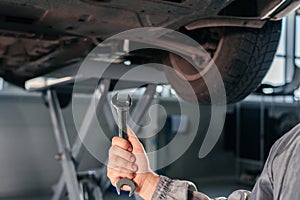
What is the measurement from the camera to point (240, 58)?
1.31 m

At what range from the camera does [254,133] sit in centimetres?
420

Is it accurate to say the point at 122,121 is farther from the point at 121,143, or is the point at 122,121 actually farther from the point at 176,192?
the point at 176,192

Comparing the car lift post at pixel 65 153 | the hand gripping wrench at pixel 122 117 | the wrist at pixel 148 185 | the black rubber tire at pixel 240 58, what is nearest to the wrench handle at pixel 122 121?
the hand gripping wrench at pixel 122 117

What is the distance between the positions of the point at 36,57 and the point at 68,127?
146 centimetres

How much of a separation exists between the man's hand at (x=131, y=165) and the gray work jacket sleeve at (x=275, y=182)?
0.02 meters

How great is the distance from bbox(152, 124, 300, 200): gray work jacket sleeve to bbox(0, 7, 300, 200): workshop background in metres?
1.48

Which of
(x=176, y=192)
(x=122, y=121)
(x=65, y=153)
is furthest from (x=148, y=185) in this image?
(x=65, y=153)

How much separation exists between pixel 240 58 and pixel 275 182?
0.77 meters

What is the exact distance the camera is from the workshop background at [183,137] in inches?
119

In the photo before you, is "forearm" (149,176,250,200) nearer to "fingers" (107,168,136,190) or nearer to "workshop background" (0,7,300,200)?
"fingers" (107,168,136,190)

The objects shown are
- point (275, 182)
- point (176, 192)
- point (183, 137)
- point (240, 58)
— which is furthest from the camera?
point (183, 137)

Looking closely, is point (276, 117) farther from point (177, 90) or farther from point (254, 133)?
point (177, 90)

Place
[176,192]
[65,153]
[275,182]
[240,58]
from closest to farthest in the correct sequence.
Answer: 1. [275,182]
2. [176,192]
3. [240,58]
4. [65,153]

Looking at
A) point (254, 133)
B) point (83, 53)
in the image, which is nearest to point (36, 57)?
point (83, 53)
